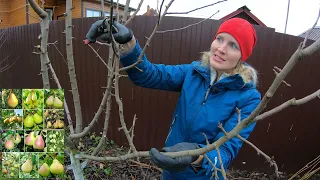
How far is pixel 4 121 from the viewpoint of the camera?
113cm

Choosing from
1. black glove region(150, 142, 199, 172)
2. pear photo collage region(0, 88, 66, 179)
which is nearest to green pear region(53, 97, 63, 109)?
pear photo collage region(0, 88, 66, 179)

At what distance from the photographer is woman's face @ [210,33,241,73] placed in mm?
1378

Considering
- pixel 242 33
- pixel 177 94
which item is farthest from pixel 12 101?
pixel 177 94

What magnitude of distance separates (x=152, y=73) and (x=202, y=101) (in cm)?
34

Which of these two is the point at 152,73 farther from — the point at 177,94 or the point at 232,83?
the point at 177,94

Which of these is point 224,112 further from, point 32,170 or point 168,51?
point 168,51

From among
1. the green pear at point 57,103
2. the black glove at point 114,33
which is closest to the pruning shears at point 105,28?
the black glove at point 114,33

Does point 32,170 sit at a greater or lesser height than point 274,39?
lesser

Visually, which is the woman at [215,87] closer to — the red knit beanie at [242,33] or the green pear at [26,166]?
the red knit beanie at [242,33]

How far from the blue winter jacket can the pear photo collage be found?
46 centimetres

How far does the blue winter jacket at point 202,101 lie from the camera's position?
1.37 m

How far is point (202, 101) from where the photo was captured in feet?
4.79

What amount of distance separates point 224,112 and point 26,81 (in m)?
5.21

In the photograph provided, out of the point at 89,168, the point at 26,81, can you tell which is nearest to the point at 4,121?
the point at 89,168
